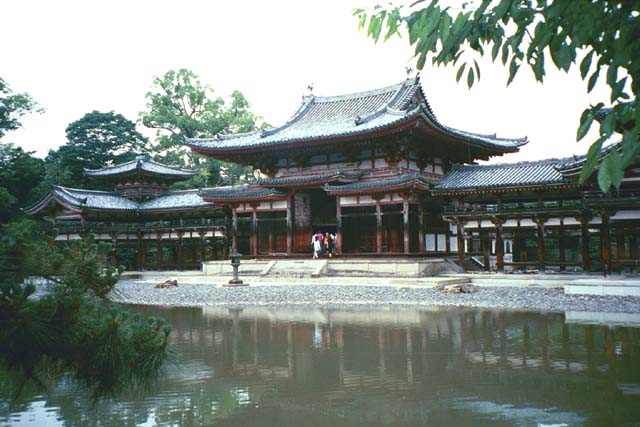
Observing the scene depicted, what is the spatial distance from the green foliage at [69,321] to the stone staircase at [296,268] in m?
23.2

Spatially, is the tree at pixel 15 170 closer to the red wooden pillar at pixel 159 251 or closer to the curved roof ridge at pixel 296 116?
the red wooden pillar at pixel 159 251

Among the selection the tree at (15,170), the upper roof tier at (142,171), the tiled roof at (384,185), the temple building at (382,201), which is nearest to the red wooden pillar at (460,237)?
the temple building at (382,201)

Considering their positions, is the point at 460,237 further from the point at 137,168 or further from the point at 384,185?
the point at 137,168

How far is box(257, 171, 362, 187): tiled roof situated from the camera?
29531mm

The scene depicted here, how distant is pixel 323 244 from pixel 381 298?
12757 millimetres

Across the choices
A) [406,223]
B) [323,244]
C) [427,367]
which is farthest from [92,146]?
[427,367]

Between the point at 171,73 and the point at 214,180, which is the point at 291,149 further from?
the point at 171,73

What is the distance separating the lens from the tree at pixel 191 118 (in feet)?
186

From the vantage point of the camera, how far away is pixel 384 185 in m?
27.7

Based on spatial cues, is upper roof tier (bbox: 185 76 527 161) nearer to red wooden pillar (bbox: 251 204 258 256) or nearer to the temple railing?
red wooden pillar (bbox: 251 204 258 256)

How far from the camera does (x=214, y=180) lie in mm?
56719

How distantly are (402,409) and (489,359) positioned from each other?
3.38 metres

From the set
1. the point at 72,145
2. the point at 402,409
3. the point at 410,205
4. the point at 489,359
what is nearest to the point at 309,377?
the point at 402,409

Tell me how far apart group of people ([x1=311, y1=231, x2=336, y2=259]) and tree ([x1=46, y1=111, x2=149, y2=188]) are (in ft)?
85.0
